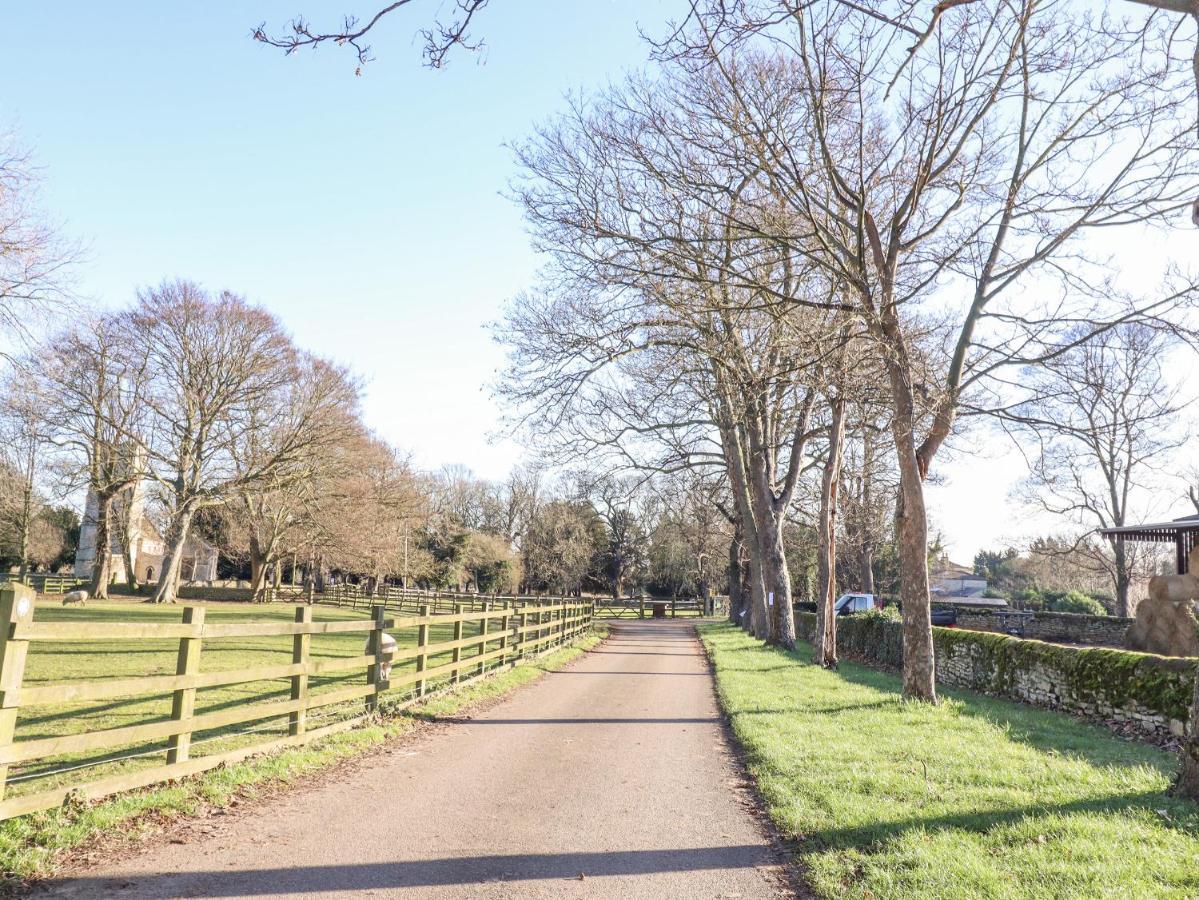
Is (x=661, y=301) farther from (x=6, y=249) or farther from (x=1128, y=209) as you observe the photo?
(x=6, y=249)

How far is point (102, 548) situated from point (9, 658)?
36002 millimetres

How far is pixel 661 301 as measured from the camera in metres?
11.8

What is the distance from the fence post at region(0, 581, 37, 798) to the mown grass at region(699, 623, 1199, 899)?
4.48 meters

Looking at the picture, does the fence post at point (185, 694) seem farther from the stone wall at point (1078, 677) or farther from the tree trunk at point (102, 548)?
the tree trunk at point (102, 548)

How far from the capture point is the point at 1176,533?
22656mm

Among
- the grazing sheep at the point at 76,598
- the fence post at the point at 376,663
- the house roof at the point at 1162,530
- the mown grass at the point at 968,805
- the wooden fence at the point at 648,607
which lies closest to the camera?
the mown grass at the point at 968,805

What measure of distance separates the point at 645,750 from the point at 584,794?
211cm

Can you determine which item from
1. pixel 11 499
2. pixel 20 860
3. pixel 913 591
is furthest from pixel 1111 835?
pixel 11 499

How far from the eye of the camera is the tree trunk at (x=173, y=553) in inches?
1321

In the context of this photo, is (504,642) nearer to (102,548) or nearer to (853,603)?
(853,603)

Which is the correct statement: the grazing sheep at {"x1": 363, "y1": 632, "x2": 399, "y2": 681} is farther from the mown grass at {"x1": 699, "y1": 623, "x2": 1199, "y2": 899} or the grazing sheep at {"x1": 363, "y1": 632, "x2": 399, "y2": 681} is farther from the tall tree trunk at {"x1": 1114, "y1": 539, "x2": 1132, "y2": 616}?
the tall tree trunk at {"x1": 1114, "y1": 539, "x2": 1132, "y2": 616}

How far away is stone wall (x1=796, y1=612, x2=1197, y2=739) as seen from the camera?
9.72 meters

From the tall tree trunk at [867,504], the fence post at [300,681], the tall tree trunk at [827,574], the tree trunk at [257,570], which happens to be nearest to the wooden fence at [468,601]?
the tree trunk at [257,570]

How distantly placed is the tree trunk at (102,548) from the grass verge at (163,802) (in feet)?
100
